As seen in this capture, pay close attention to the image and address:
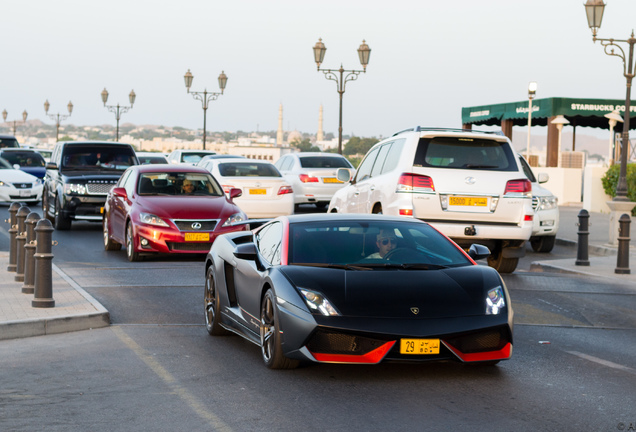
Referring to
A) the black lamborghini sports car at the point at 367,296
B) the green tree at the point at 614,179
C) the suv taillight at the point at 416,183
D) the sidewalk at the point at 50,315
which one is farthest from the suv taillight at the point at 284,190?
the black lamborghini sports car at the point at 367,296

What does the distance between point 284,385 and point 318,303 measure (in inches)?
23.5

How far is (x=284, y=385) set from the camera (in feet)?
22.8

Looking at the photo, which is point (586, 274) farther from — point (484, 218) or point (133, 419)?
point (133, 419)

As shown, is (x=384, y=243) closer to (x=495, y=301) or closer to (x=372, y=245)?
(x=372, y=245)

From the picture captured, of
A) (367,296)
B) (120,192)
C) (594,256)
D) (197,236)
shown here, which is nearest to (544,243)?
(594,256)

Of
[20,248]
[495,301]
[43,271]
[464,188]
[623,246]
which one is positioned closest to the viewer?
[495,301]

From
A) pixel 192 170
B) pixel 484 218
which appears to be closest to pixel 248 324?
pixel 484 218

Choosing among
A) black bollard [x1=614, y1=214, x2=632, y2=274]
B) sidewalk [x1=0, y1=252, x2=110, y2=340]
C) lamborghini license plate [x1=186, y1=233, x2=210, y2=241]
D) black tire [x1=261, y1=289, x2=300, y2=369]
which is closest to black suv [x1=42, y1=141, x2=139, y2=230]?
lamborghini license plate [x1=186, y1=233, x2=210, y2=241]

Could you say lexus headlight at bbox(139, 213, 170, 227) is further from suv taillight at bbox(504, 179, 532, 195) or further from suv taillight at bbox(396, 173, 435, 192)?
suv taillight at bbox(504, 179, 532, 195)

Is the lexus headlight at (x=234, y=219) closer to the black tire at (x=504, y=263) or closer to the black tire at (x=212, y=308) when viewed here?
the black tire at (x=504, y=263)

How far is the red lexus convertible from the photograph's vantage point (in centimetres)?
1536

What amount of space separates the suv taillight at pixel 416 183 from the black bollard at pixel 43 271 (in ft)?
17.4

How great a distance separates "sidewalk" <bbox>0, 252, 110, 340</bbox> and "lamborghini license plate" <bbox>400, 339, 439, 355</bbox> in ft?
12.3

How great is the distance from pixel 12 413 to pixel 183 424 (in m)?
1.10
